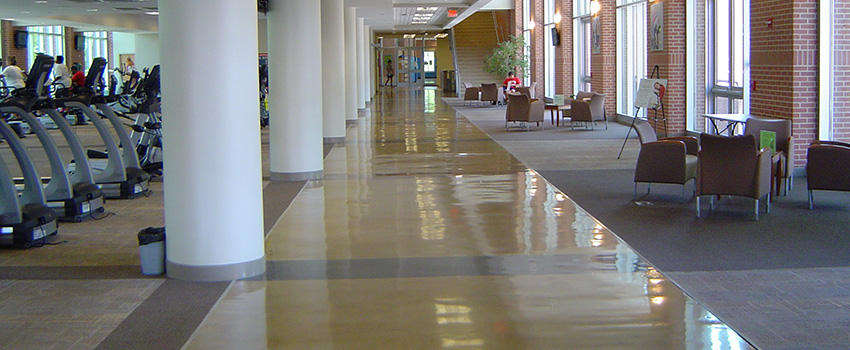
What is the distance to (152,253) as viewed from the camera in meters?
5.19

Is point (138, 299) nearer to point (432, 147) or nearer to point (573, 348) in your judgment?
point (573, 348)

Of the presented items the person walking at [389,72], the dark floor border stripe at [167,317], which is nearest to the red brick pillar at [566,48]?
the dark floor border stripe at [167,317]

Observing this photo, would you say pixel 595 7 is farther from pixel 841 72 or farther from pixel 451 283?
pixel 451 283

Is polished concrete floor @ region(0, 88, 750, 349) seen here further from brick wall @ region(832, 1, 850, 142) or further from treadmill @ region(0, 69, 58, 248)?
brick wall @ region(832, 1, 850, 142)

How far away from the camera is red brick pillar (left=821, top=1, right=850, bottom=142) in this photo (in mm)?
9156

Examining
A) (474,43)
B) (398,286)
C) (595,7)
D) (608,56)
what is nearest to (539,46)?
(595,7)

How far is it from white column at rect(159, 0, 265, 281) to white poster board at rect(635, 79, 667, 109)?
24.9ft

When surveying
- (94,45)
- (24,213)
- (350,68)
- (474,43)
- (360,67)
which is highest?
(94,45)

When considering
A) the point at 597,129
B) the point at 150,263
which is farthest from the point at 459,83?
the point at 150,263

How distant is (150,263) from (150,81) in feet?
17.8

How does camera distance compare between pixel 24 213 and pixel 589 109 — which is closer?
pixel 24 213

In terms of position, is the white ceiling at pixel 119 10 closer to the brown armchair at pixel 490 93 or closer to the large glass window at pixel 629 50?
the brown armchair at pixel 490 93

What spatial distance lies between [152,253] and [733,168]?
4.70m

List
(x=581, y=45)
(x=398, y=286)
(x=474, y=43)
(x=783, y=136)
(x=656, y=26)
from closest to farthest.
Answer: (x=398, y=286) → (x=783, y=136) → (x=656, y=26) → (x=581, y=45) → (x=474, y=43)
